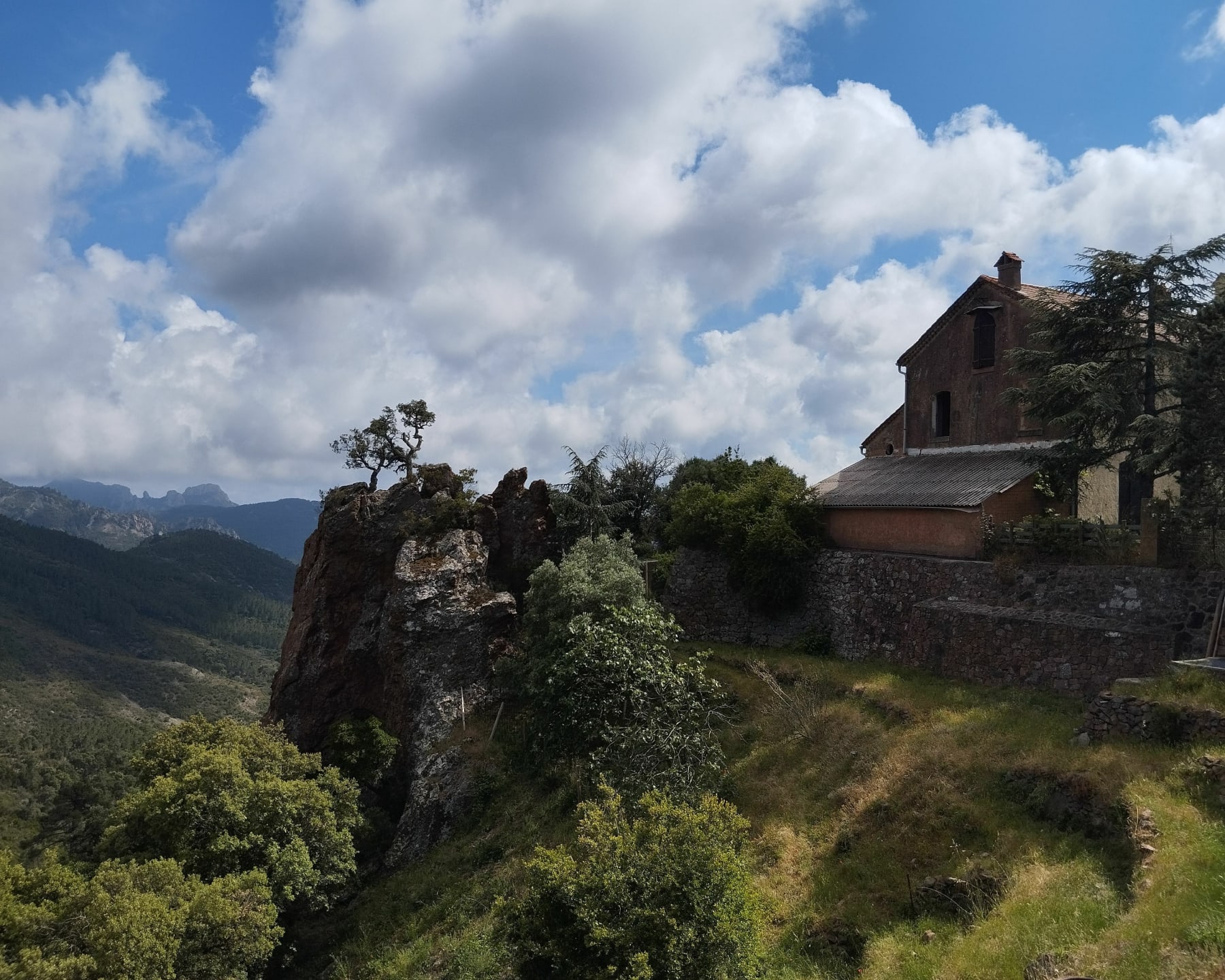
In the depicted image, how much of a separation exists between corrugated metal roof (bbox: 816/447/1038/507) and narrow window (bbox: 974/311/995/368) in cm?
323

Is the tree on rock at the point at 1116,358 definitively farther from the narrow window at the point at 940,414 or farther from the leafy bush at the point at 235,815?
the leafy bush at the point at 235,815

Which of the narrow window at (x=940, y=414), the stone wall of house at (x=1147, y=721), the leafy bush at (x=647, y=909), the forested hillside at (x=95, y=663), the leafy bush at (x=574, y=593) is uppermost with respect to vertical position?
the narrow window at (x=940, y=414)

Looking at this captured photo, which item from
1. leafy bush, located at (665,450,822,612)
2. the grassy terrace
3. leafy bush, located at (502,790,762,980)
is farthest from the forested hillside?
leafy bush, located at (502,790,762,980)

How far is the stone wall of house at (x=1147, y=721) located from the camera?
12344 millimetres

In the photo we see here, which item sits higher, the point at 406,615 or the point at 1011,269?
the point at 1011,269

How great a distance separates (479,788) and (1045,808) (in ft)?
53.2

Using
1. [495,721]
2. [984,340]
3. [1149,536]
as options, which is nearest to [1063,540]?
[1149,536]

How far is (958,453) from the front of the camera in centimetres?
2608

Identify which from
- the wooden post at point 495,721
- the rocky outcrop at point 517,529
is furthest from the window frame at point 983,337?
the wooden post at point 495,721

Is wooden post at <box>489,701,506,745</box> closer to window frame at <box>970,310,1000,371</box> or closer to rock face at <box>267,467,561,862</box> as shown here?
rock face at <box>267,467,561,862</box>

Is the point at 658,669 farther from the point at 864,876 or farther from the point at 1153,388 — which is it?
the point at 1153,388

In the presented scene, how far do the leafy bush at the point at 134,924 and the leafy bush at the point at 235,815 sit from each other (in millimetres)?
957

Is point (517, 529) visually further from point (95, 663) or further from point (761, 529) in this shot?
point (95, 663)

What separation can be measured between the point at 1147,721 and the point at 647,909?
976 centimetres
